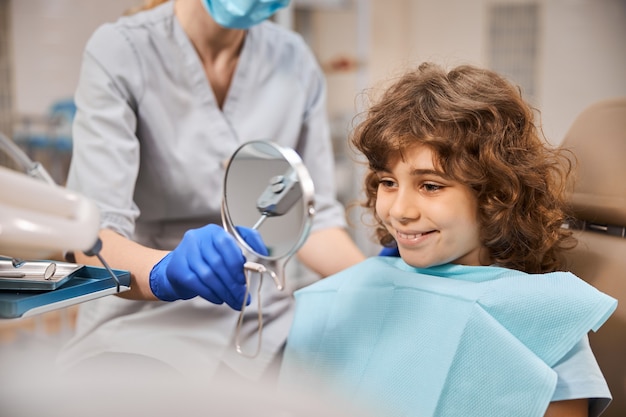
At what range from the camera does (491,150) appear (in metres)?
0.90

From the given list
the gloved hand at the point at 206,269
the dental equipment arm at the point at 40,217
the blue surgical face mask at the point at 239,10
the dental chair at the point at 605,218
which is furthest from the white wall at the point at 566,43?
the dental equipment arm at the point at 40,217

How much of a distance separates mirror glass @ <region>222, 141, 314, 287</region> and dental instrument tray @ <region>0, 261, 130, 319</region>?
0.20m

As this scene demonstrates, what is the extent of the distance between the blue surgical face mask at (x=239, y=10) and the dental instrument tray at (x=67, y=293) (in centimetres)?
54

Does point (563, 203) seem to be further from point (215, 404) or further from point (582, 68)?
point (582, 68)

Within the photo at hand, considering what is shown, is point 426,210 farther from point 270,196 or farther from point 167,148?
point 167,148

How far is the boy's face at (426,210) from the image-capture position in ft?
2.96

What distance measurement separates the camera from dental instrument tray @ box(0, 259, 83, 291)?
708 mm

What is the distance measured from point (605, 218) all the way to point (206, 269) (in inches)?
25.5

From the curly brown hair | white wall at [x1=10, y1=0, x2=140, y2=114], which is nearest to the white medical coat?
the curly brown hair

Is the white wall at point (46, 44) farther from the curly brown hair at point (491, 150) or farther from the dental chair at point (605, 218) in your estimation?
the dental chair at point (605, 218)

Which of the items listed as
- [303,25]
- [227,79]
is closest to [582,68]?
[303,25]

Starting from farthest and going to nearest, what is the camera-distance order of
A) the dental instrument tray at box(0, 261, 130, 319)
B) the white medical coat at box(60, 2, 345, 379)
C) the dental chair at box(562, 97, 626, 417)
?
the white medical coat at box(60, 2, 345, 379) → the dental chair at box(562, 97, 626, 417) → the dental instrument tray at box(0, 261, 130, 319)

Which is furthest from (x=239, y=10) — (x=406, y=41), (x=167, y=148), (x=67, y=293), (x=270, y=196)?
(x=406, y=41)

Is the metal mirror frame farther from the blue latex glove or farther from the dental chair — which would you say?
the dental chair
